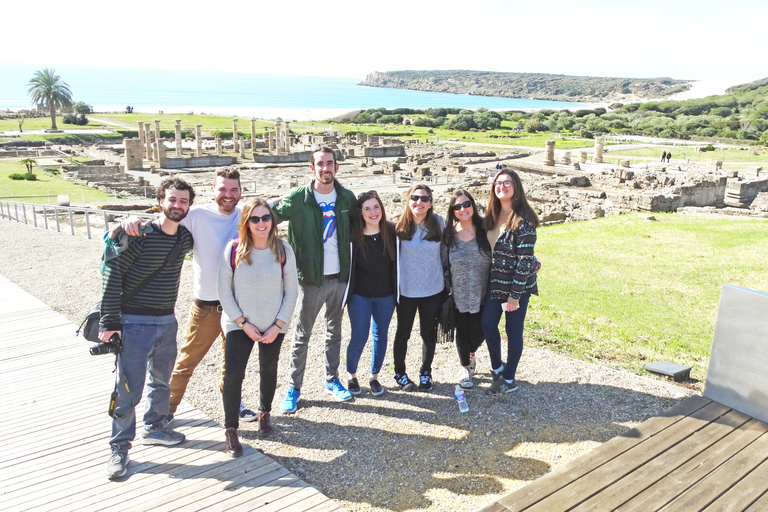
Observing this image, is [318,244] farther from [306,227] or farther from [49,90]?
[49,90]

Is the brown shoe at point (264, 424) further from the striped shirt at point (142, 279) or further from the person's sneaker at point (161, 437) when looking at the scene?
the striped shirt at point (142, 279)

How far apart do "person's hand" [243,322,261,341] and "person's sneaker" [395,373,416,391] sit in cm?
198

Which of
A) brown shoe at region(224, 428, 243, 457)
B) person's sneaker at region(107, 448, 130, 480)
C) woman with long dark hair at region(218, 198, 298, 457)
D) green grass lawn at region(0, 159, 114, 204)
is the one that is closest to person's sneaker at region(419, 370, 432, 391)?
woman with long dark hair at region(218, 198, 298, 457)

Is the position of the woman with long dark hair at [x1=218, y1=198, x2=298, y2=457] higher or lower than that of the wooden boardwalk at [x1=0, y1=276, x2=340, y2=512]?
higher

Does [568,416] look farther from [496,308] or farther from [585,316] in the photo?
[585,316]

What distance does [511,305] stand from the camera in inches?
219

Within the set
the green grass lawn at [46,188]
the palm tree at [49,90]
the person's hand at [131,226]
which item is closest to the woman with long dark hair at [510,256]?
the person's hand at [131,226]

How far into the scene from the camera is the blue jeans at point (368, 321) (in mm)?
5734

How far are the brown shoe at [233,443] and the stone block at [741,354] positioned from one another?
13.4 ft

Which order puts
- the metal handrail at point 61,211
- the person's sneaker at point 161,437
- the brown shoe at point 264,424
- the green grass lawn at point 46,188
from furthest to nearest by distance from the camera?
the green grass lawn at point 46,188 < the metal handrail at point 61,211 < the brown shoe at point 264,424 < the person's sneaker at point 161,437

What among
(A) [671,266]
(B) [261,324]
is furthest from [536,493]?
(A) [671,266]

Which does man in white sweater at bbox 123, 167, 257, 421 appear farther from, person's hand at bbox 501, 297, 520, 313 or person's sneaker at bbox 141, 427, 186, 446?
person's hand at bbox 501, 297, 520, 313

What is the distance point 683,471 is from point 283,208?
12.6ft

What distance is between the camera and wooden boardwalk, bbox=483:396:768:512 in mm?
3703
